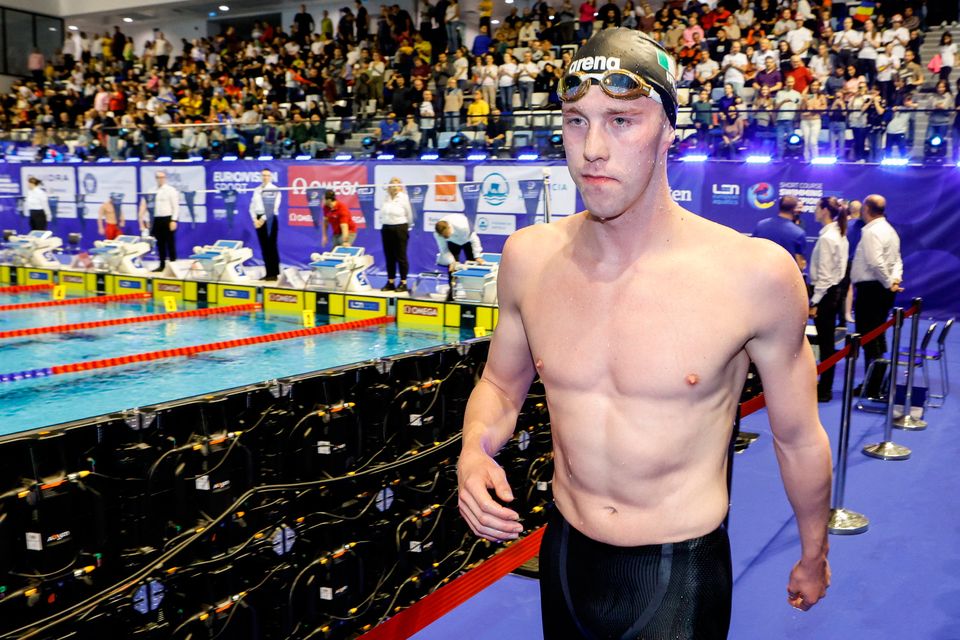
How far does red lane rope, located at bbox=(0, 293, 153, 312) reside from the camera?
1302 centimetres

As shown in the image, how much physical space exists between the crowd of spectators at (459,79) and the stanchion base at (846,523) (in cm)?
850

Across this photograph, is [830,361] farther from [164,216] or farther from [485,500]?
[164,216]

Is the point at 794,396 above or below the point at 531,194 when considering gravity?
below

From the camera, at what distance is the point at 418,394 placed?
15.2 ft

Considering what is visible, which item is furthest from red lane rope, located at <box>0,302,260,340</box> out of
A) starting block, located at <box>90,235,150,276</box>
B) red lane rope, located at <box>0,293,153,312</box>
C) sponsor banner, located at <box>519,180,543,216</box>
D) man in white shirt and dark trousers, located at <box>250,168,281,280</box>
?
sponsor banner, located at <box>519,180,543,216</box>

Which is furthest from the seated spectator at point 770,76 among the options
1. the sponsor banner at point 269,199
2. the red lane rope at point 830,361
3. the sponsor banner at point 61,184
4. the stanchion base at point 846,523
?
the sponsor banner at point 61,184

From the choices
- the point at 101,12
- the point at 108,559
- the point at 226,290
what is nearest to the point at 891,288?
the point at 108,559

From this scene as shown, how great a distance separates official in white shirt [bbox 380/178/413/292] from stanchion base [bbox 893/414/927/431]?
7616 mm

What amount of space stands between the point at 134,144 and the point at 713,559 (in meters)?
20.6

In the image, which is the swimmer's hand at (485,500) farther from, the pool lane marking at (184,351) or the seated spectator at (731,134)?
the seated spectator at (731,134)

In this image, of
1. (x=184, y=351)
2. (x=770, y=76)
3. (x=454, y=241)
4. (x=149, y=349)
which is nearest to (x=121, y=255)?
(x=149, y=349)

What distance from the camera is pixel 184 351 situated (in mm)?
9891

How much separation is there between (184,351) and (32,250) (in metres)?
8.66

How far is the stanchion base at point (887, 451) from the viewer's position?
6.40m
